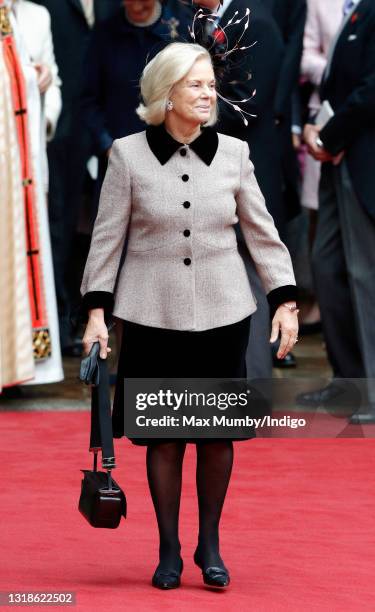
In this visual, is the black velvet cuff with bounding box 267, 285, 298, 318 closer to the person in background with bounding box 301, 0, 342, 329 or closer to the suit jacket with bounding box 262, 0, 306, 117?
the person in background with bounding box 301, 0, 342, 329

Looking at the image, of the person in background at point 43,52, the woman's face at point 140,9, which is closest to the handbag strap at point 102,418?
the woman's face at point 140,9

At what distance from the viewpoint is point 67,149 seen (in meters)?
9.45

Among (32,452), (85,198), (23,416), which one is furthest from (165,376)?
(85,198)

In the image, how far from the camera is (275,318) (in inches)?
183

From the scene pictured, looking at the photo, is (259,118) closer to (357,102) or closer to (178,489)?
(357,102)

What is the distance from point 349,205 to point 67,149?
2.42 metres

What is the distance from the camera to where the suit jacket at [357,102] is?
7293mm

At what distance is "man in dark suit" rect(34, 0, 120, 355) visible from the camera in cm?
925

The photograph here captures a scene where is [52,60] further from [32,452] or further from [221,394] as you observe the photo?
[221,394]

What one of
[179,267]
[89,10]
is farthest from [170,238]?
[89,10]

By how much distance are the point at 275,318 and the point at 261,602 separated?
0.74 metres

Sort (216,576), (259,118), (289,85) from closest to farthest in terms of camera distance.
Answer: (216,576), (259,118), (289,85)

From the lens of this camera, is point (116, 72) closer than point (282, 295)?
No

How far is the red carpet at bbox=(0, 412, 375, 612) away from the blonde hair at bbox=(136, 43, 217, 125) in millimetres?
1224
